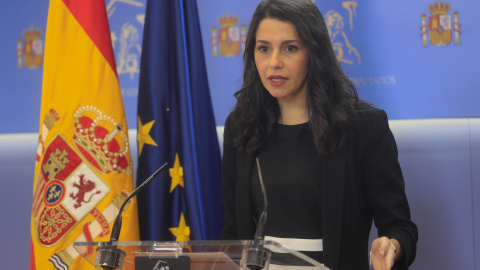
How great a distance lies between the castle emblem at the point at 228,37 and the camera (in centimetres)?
276

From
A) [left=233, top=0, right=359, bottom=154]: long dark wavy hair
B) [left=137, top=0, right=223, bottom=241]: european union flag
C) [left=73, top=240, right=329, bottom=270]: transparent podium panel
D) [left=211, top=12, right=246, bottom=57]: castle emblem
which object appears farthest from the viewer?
[left=211, top=12, right=246, bottom=57]: castle emblem

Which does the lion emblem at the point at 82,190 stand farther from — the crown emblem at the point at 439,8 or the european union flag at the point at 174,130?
the crown emblem at the point at 439,8

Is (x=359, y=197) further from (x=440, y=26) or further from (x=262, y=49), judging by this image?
(x=440, y=26)

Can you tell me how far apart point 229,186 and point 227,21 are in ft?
3.49

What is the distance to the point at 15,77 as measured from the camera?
3.13m

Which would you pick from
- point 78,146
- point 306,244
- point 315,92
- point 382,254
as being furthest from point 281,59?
point 78,146

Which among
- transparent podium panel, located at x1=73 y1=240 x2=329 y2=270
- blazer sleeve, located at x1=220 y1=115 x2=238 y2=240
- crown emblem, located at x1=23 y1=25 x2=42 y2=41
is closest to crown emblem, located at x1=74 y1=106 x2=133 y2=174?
blazer sleeve, located at x1=220 y1=115 x2=238 y2=240

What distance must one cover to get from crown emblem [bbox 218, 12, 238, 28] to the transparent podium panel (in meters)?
1.72

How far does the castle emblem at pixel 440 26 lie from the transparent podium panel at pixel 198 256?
158 centimetres

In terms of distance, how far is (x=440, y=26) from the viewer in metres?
2.46

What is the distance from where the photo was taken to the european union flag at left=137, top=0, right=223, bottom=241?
2301mm

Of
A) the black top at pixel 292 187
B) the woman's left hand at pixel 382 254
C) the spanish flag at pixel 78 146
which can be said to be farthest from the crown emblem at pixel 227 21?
the woman's left hand at pixel 382 254

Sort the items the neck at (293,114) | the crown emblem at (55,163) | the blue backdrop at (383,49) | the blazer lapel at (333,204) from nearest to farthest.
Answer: the blazer lapel at (333,204) < the neck at (293,114) < the crown emblem at (55,163) < the blue backdrop at (383,49)

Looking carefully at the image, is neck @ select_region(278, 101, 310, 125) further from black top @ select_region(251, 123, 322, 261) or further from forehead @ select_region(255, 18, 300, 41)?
forehead @ select_region(255, 18, 300, 41)
